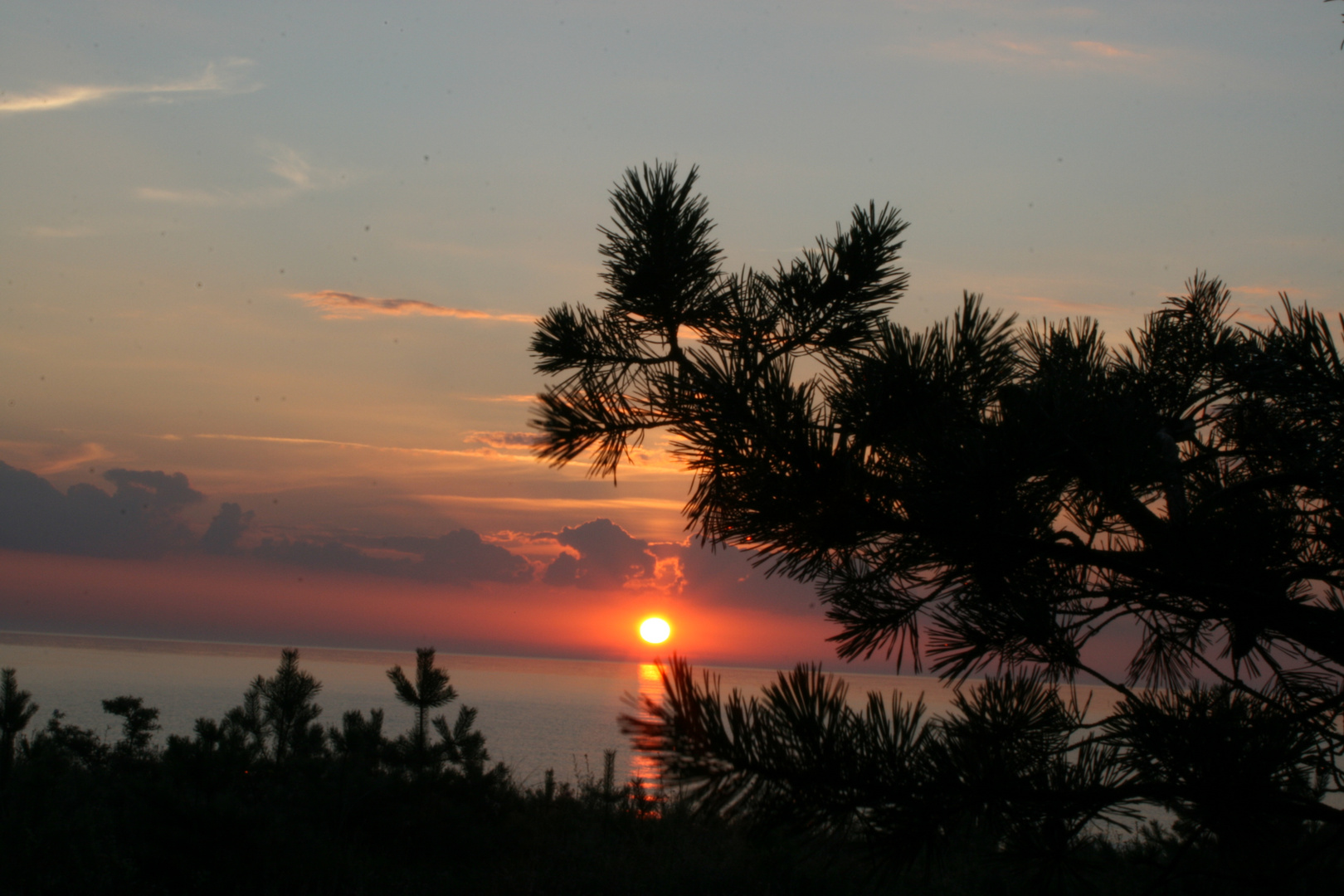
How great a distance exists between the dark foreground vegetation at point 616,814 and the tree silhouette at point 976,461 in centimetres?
6

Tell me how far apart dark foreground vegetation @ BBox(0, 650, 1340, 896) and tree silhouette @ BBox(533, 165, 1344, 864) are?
55 mm

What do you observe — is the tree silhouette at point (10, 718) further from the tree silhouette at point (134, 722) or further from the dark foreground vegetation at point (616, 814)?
the tree silhouette at point (134, 722)

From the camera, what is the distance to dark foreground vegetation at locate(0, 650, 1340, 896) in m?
1.47

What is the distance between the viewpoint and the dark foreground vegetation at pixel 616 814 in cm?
147

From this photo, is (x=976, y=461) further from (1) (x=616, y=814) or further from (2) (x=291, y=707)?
(2) (x=291, y=707)

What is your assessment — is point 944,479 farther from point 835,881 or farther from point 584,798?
point 584,798

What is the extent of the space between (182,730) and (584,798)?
31.4 metres

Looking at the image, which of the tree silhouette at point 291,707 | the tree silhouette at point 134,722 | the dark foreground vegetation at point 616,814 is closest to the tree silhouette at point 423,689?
the dark foreground vegetation at point 616,814

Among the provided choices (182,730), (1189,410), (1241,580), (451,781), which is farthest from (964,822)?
(182,730)

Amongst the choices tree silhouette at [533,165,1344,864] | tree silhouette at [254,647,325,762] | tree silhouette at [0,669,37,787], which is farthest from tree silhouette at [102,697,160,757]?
tree silhouette at [533,165,1344,864]

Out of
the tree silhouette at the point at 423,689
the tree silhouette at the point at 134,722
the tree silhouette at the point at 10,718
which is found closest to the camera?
the tree silhouette at the point at 10,718

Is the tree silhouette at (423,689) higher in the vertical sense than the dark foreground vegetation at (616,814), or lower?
higher

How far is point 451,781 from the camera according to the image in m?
11.4

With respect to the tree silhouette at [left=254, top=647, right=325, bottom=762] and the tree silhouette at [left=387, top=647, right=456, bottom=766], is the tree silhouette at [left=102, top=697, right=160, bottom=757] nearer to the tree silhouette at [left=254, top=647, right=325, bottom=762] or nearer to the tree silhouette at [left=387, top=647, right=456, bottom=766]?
the tree silhouette at [left=254, top=647, right=325, bottom=762]
